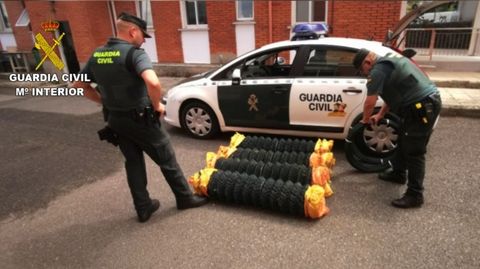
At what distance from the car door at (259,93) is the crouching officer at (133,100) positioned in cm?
195

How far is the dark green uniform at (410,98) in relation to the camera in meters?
3.11

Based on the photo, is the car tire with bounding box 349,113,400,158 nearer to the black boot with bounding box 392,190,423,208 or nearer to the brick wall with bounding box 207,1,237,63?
the black boot with bounding box 392,190,423,208

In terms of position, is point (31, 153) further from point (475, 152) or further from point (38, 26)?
point (38, 26)

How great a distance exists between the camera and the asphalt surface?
2.78 meters

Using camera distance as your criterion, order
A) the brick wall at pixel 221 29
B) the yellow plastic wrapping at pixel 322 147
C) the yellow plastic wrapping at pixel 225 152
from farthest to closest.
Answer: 1. the brick wall at pixel 221 29
2. the yellow plastic wrapping at pixel 225 152
3. the yellow plastic wrapping at pixel 322 147

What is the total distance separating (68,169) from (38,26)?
10.4 meters

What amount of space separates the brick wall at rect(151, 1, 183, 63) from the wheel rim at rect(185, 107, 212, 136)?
6396 mm

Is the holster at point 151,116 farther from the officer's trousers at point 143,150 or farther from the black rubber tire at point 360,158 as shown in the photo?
the black rubber tire at point 360,158

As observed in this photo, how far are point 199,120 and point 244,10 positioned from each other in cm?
572

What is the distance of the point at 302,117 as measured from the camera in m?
4.71

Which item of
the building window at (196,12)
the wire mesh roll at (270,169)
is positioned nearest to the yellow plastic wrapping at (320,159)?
the wire mesh roll at (270,169)

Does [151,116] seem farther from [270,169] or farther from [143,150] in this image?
[270,169]

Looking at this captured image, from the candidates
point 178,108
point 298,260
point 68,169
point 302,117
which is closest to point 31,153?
point 68,169

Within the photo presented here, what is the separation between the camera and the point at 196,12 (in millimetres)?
10758
